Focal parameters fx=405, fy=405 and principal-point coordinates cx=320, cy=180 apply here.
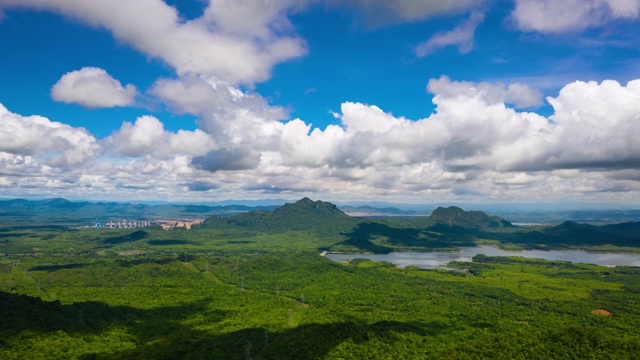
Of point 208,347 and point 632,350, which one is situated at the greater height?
point 632,350

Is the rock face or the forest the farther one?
the rock face

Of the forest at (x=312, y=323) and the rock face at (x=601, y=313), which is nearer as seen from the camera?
the forest at (x=312, y=323)

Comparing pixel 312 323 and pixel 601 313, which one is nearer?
pixel 312 323

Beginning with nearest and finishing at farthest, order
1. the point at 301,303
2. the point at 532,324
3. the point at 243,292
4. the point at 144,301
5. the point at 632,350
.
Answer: the point at 632,350 < the point at 532,324 < the point at 144,301 < the point at 301,303 < the point at 243,292

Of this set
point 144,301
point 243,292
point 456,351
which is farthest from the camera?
point 243,292

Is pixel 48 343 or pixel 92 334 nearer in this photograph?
pixel 48 343

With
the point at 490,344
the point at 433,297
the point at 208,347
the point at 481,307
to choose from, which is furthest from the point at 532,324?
the point at 208,347

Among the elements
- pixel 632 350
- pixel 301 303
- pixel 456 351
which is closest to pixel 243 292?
pixel 301 303

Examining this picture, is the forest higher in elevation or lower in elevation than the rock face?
higher

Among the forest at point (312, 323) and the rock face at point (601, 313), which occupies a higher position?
the forest at point (312, 323)

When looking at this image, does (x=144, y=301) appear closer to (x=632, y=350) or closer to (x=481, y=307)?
(x=481, y=307)

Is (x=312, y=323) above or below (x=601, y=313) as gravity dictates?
above
